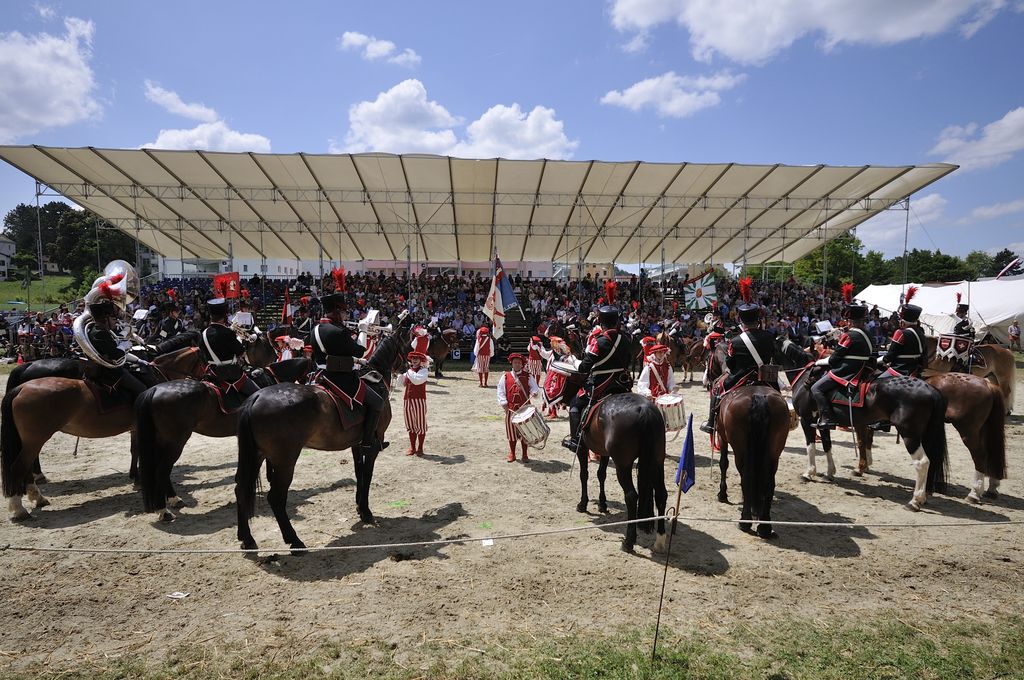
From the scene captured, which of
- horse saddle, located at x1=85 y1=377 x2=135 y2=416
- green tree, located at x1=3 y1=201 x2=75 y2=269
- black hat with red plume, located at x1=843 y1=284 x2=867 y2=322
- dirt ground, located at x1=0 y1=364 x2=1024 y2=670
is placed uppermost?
green tree, located at x1=3 y1=201 x2=75 y2=269

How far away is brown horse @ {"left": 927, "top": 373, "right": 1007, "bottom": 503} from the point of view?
773 cm

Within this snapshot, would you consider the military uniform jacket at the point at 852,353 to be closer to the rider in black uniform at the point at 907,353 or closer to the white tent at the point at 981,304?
the rider in black uniform at the point at 907,353

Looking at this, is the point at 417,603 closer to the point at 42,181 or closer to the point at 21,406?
the point at 21,406

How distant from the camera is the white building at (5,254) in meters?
76.9

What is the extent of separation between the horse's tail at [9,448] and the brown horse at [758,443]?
914cm

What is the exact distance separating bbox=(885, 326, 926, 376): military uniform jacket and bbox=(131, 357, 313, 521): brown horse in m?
9.59

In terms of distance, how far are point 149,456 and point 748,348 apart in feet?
25.6

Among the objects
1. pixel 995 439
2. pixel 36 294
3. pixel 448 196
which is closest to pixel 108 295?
pixel 995 439

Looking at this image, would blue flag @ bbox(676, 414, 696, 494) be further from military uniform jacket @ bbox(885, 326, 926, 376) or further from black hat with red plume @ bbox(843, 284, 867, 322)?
military uniform jacket @ bbox(885, 326, 926, 376)

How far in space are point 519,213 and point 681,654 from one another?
28026 mm

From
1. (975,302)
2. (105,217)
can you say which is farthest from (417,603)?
(975,302)

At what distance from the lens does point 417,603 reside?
4.97m

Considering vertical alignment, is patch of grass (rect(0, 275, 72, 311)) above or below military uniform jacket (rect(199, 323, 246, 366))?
above

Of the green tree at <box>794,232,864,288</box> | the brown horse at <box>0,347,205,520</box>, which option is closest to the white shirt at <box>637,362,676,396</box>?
the brown horse at <box>0,347,205,520</box>
